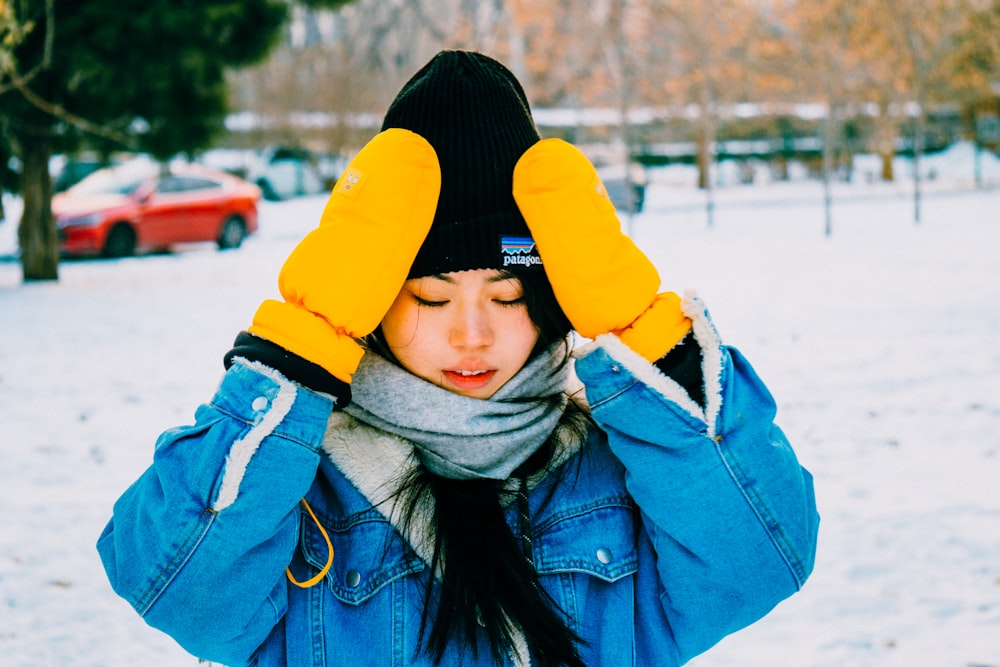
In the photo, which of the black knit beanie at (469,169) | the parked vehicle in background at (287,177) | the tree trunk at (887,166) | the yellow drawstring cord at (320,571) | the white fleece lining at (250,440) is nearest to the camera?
the white fleece lining at (250,440)

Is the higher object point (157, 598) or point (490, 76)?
point (490, 76)

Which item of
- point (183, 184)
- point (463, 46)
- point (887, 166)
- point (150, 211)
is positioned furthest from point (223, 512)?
point (887, 166)

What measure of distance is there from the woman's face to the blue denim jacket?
0.12m

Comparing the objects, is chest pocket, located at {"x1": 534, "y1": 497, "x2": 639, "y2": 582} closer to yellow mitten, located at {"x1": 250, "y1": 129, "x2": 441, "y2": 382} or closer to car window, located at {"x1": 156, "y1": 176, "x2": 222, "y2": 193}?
yellow mitten, located at {"x1": 250, "y1": 129, "x2": 441, "y2": 382}

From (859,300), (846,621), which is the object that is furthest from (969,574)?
(859,300)

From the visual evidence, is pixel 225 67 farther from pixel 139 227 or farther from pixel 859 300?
pixel 859 300

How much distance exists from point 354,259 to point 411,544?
0.39m

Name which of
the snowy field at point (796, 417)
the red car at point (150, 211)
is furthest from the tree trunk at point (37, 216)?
the red car at point (150, 211)

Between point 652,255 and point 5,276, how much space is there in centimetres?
780

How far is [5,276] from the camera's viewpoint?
40.2ft

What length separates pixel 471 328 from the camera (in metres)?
1.39

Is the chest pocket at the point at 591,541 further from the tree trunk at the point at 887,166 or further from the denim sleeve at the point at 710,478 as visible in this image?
the tree trunk at the point at 887,166

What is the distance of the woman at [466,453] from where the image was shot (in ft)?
4.19

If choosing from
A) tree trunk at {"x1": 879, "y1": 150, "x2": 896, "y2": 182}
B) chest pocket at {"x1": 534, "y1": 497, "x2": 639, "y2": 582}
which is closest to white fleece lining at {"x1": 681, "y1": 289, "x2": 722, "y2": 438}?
chest pocket at {"x1": 534, "y1": 497, "x2": 639, "y2": 582}
